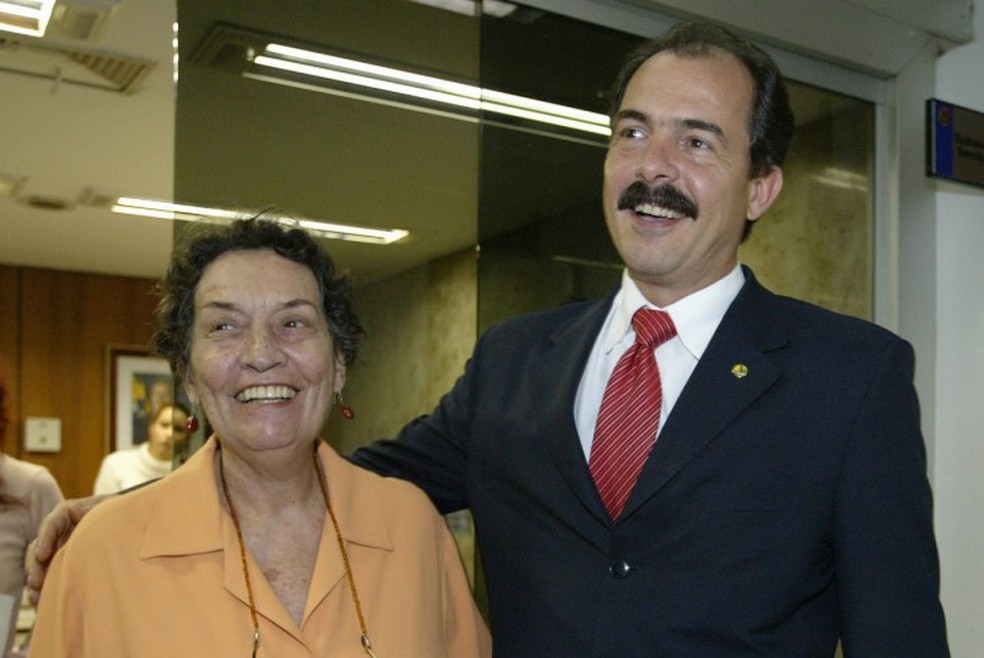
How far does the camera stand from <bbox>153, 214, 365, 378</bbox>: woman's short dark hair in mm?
1617

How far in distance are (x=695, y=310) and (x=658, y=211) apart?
0.51 feet

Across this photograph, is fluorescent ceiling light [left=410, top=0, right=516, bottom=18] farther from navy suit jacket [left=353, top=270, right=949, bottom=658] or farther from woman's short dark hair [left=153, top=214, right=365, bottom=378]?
navy suit jacket [left=353, top=270, right=949, bottom=658]

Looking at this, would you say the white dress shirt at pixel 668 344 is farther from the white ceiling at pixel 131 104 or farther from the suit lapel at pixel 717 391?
the white ceiling at pixel 131 104

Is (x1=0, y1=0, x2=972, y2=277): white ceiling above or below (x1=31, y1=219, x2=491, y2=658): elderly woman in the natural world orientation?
above

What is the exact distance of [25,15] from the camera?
10.2ft

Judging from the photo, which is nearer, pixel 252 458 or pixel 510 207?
pixel 252 458

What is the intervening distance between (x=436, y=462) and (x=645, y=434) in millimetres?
438

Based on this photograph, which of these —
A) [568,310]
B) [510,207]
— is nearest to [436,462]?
[568,310]

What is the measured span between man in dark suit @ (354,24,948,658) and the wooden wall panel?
25.0 feet

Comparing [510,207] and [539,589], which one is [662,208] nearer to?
[539,589]

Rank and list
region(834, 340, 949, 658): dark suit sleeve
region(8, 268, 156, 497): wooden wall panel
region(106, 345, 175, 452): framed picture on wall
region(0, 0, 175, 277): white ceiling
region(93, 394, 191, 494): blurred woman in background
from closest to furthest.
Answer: region(834, 340, 949, 658): dark suit sleeve < region(0, 0, 175, 277): white ceiling < region(93, 394, 191, 494): blurred woman in background < region(8, 268, 156, 497): wooden wall panel < region(106, 345, 175, 452): framed picture on wall

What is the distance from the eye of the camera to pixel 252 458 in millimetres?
1590

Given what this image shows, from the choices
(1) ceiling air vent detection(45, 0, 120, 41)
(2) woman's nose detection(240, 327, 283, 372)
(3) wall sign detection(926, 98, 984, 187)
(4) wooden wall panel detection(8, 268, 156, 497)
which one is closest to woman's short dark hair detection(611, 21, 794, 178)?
(2) woman's nose detection(240, 327, 283, 372)

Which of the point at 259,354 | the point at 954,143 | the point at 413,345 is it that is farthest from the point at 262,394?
the point at 954,143
